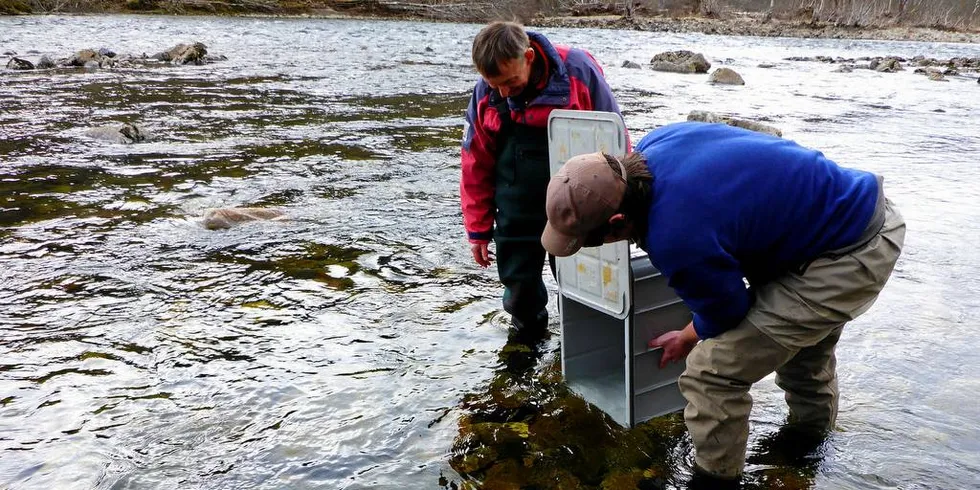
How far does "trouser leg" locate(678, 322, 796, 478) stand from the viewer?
2.58 meters

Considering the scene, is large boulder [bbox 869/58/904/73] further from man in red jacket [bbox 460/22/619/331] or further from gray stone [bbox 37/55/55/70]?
man in red jacket [bbox 460/22/619/331]

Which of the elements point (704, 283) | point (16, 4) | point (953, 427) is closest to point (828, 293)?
point (704, 283)

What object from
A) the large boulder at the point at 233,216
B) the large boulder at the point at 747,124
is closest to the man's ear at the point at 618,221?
the large boulder at the point at 233,216

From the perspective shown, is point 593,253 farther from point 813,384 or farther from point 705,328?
point 813,384

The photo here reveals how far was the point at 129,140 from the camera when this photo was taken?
1023 centimetres

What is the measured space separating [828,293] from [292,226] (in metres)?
4.98

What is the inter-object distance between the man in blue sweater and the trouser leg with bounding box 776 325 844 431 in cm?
18

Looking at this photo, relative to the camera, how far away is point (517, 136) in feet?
11.8

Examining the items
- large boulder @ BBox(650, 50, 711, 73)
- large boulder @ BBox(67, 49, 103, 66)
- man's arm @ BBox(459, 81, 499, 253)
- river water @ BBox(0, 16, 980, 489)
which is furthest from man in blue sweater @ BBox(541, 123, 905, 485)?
large boulder @ BBox(650, 50, 711, 73)

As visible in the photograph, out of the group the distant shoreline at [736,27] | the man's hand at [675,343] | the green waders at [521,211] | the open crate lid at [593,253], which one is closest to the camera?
Answer: the open crate lid at [593,253]

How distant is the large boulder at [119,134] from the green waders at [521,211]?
812cm

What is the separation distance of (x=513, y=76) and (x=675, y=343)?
1355mm

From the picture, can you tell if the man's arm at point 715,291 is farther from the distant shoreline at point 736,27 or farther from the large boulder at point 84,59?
the distant shoreline at point 736,27

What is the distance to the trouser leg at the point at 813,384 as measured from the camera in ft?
9.71
